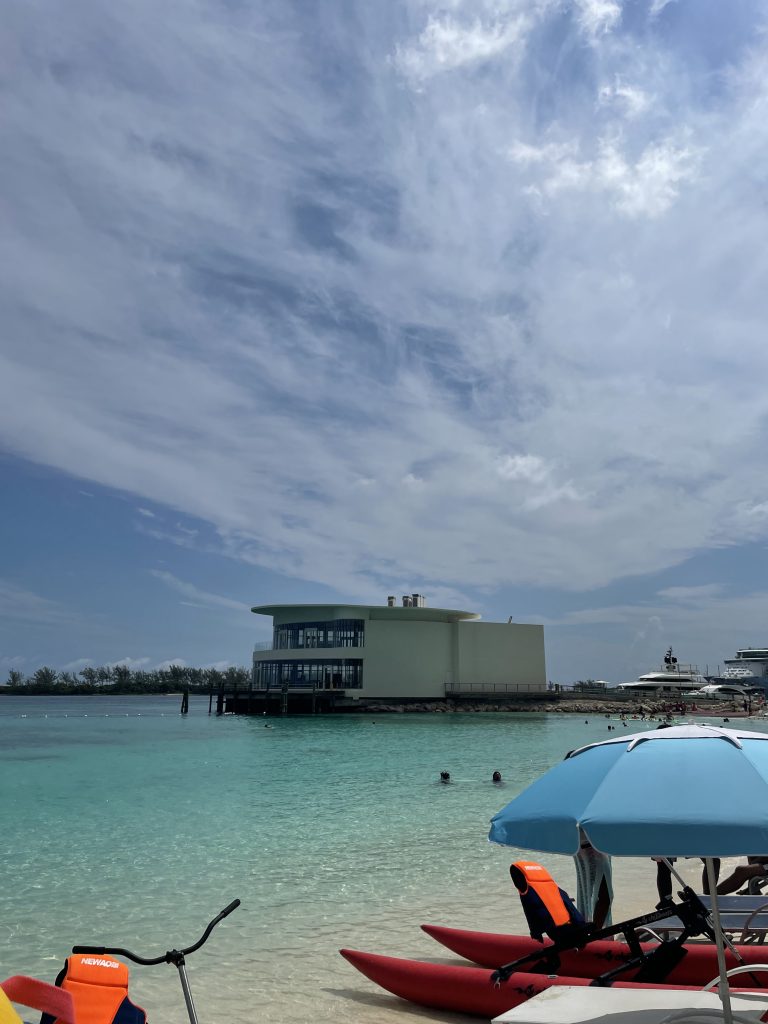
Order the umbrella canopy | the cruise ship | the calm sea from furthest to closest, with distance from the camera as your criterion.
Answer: the cruise ship
the calm sea
the umbrella canopy

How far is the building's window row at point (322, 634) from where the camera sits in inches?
2421

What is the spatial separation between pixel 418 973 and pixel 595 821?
Result: 12.1 ft

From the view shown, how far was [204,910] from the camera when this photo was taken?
31.2 feet

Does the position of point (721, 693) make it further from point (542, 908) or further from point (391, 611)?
point (542, 908)

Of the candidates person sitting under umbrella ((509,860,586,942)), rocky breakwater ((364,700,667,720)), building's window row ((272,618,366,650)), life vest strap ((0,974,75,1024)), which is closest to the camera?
life vest strap ((0,974,75,1024))

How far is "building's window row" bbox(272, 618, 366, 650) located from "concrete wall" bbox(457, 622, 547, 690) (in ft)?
28.5

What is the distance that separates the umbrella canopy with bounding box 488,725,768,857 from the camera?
3072mm

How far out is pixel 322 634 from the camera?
62781mm

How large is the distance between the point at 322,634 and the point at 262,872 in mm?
51678

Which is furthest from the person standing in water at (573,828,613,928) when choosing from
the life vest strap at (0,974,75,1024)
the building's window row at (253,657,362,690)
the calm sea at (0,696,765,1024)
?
the building's window row at (253,657,362,690)

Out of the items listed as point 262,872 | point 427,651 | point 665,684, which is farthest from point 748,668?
point 262,872

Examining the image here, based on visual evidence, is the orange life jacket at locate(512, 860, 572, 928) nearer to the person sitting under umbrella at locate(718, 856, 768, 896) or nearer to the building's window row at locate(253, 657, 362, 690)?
the person sitting under umbrella at locate(718, 856, 768, 896)

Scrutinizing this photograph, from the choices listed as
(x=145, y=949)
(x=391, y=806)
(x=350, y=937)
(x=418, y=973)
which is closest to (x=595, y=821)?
(x=418, y=973)

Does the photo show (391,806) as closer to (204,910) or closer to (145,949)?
(204,910)
